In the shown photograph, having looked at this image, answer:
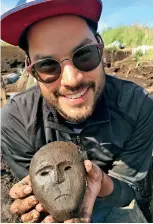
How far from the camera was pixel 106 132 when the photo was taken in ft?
9.07

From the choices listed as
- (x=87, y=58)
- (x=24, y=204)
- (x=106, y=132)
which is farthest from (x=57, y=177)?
(x=106, y=132)

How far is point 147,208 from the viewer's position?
3.53 m

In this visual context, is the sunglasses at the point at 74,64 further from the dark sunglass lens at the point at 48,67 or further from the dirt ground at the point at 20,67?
the dirt ground at the point at 20,67

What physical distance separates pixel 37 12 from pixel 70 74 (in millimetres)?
429

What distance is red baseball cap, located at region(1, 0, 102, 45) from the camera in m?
2.32

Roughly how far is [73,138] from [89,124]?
157mm

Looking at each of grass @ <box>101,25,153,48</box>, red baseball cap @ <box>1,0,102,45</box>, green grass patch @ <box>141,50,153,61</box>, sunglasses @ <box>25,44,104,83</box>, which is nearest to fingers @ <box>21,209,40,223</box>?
sunglasses @ <box>25,44,104,83</box>

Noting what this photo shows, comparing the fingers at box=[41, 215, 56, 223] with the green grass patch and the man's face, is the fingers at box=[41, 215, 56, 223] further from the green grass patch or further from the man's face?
the green grass patch

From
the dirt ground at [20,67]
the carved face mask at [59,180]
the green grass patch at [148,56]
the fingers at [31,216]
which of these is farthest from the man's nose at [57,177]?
the green grass patch at [148,56]

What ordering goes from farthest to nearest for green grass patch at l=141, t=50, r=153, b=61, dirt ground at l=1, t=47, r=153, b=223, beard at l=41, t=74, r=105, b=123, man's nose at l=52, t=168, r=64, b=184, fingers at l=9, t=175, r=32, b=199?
green grass patch at l=141, t=50, r=153, b=61 < dirt ground at l=1, t=47, r=153, b=223 < beard at l=41, t=74, r=105, b=123 < fingers at l=9, t=175, r=32, b=199 < man's nose at l=52, t=168, r=64, b=184

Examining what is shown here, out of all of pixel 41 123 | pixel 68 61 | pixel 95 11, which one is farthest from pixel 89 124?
pixel 95 11

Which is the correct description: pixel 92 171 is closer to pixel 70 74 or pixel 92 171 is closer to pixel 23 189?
pixel 23 189

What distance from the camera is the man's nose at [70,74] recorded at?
227 centimetres

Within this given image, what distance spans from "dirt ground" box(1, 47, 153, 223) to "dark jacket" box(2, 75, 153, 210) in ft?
0.57
